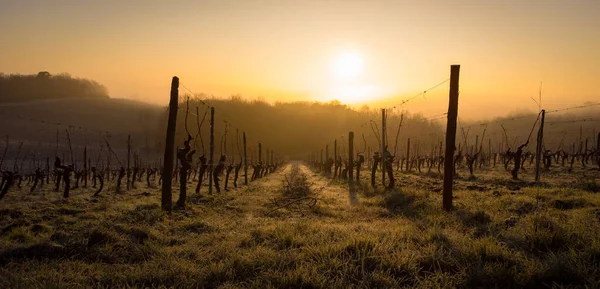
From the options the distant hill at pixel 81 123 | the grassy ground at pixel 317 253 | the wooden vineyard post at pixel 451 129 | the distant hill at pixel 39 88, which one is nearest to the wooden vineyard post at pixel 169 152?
the grassy ground at pixel 317 253

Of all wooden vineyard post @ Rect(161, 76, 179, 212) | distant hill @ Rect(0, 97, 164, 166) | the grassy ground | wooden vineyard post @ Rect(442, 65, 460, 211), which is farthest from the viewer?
distant hill @ Rect(0, 97, 164, 166)

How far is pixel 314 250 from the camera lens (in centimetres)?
539

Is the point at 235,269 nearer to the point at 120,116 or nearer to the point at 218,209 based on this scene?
the point at 218,209

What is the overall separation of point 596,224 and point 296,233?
524cm

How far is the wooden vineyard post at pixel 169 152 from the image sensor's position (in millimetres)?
10641

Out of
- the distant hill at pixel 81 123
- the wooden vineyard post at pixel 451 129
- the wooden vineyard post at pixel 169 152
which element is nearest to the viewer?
the wooden vineyard post at pixel 451 129

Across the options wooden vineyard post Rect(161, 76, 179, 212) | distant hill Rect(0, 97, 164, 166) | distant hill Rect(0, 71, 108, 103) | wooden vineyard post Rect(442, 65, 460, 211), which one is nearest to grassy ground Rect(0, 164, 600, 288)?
wooden vineyard post Rect(442, 65, 460, 211)

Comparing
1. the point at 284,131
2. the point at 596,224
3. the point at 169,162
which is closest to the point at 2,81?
the point at 284,131

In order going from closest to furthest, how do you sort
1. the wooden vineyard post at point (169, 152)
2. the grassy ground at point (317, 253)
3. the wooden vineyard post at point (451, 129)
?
the grassy ground at point (317, 253) < the wooden vineyard post at point (451, 129) < the wooden vineyard post at point (169, 152)

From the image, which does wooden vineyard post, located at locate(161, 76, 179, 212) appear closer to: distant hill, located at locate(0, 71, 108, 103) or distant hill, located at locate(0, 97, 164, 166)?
distant hill, located at locate(0, 97, 164, 166)

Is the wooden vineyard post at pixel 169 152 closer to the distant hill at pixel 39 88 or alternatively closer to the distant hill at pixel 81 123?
the distant hill at pixel 81 123

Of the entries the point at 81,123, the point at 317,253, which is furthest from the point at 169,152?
the point at 81,123

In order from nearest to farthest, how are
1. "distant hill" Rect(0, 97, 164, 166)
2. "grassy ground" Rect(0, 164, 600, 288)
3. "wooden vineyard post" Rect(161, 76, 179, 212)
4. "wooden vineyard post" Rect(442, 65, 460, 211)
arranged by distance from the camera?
"grassy ground" Rect(0, 164, 600, 288) → "wooden vineyard post" Rect(442, 65, 460, 211) → "wooden vineyard post" Rect(161, 76, 179, 212) → "distant hill" Rect(0, 97, 164, 166)

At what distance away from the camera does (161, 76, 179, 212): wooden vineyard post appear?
10641 mm
